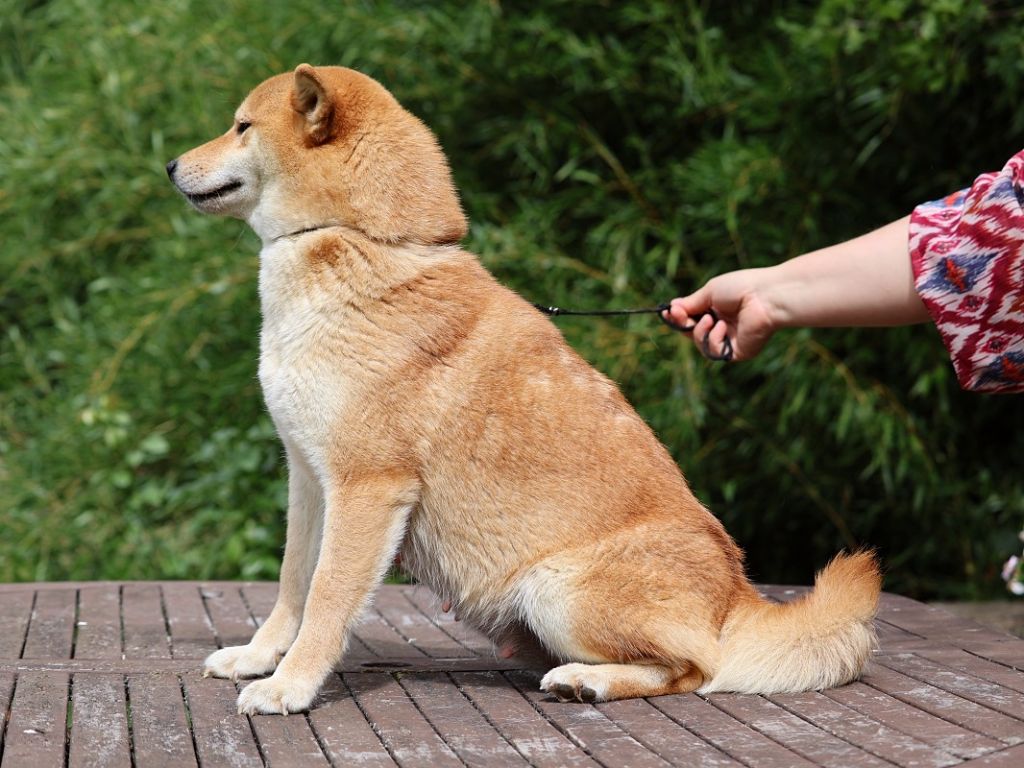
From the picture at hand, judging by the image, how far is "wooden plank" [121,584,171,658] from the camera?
2998 mm

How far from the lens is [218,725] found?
2.38 metres

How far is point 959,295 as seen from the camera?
2.57 metres

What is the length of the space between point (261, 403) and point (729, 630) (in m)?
2.86

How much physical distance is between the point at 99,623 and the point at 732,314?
1813mm

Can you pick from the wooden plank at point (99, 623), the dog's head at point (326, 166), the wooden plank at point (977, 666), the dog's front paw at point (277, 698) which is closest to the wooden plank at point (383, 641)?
the dog's front paw at point (277, 698)

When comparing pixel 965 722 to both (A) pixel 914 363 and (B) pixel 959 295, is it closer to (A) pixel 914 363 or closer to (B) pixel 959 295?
(B) pixel 959 295

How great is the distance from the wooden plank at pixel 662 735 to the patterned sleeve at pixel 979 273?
37.4 inches

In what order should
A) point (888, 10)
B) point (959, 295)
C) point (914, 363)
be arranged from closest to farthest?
point (959, 295) < point (888, 10) < point (914, 363)

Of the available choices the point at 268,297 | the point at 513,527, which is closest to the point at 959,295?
the point at 513,527

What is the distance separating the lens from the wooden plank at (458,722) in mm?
2209

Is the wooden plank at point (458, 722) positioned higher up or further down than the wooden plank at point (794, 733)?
further down

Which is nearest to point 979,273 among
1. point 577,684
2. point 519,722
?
point 577,684

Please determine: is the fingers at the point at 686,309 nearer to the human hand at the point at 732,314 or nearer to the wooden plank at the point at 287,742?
the human hand at the point at 732,314

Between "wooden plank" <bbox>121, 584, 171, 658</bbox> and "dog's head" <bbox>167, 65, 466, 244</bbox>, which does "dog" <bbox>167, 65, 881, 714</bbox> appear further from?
"wooden plank" <bbox>121, 584, 171, 658</bbox>
